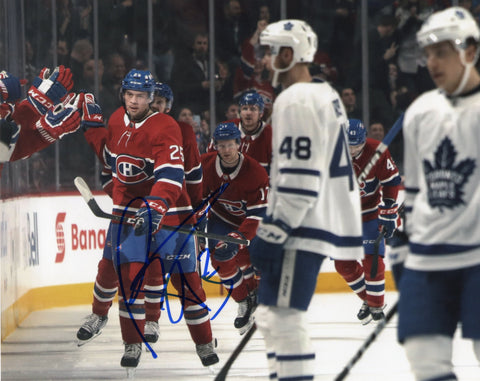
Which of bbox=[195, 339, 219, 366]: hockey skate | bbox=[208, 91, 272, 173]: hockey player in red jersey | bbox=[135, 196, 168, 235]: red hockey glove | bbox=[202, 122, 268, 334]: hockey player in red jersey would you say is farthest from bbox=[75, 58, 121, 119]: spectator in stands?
bbox=[135, 196, 168, 235]: red hockey glove

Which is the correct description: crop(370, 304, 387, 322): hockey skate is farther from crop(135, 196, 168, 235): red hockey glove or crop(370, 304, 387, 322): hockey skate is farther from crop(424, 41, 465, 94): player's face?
crop(424, 41, 465, 94): player's face

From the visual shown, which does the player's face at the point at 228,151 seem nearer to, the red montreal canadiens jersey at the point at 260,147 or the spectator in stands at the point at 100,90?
the red montreal canadiens jersey at the point at 260,147

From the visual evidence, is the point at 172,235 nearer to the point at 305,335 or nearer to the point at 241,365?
the point at 241,365

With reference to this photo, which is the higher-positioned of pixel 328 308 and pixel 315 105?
pixel 315 105

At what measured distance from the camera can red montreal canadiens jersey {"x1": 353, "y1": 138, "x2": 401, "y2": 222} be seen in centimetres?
602

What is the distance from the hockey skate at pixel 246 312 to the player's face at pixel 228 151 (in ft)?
2.96

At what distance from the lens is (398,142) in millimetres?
8320

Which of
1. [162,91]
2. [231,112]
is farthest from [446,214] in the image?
[231,112]

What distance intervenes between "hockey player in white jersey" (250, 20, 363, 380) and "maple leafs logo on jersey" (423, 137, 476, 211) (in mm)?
460

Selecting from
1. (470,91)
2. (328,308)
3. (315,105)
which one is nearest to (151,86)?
(315,105)

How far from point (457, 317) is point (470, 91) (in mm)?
526

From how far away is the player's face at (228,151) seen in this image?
5387 millimetres

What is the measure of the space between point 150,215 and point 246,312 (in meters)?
2.03

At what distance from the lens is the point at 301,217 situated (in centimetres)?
273
